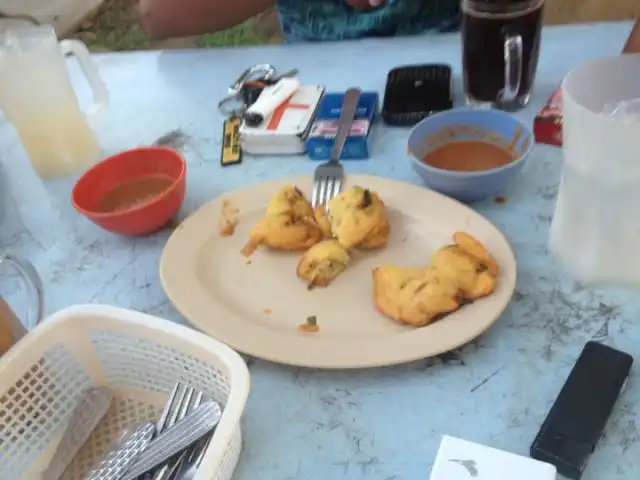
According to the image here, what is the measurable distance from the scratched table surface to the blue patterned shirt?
0.22ft

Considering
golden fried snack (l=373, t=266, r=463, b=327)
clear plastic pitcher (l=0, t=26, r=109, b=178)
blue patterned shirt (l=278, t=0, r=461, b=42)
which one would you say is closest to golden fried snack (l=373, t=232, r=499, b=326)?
golden fried snack (l=373, t=266, r=463, b=327)

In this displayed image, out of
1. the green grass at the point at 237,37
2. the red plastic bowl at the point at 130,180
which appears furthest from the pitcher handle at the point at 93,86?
the green grass at the point at 237,37

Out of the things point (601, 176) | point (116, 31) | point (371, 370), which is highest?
point (601, 176)

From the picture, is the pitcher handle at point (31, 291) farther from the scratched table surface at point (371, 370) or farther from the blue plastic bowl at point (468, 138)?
the blue plastic bowl at point (468, 138)

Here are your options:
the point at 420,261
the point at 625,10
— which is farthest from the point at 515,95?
the point at 625,10

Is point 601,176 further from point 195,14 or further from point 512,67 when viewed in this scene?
point 195,14

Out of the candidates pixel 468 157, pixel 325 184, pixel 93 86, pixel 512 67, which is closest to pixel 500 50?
pixel 512 67

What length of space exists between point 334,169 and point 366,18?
0.43 m

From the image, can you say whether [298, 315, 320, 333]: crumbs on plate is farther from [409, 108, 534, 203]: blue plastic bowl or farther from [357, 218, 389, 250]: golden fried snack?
[409, 108, 534, 203]: blue plastic bowl

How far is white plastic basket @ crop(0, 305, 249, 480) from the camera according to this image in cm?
48

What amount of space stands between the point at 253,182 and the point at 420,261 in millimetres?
228

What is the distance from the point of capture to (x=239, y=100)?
89 centimetres

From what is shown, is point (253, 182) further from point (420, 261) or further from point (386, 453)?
point (386, 453)

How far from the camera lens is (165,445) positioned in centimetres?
47
